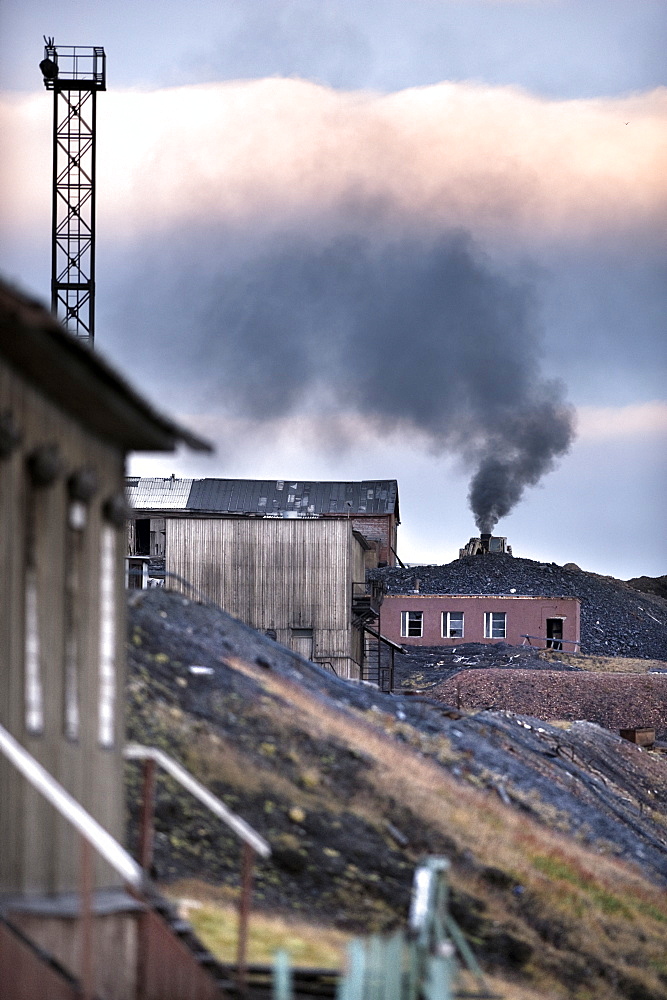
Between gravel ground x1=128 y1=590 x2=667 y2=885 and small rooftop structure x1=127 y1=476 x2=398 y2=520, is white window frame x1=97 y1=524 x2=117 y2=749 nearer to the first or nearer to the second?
gravel ground x1=128 y1=590 x2=667 y2=885

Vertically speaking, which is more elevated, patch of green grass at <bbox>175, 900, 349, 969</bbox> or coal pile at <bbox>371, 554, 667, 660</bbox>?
coal pile at <bbox>371, 554, 667, 660</bbox>

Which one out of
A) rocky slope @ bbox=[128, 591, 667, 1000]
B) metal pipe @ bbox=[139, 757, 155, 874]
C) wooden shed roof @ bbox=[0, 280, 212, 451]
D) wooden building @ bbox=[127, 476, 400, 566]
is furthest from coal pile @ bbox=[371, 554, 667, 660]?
wooden shed roof @ bbox=[0, 280, 212, 451]

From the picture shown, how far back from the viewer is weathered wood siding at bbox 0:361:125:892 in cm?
924

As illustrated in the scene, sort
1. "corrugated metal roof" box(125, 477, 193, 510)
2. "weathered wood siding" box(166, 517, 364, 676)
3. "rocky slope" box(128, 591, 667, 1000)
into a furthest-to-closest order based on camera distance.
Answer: "corrugated metal roof" box(125, 477, 193, 510) → "weathered wood siding" box(166, 517, 364, 676) → "rocky slope" box(128, 591, 667, 1000)

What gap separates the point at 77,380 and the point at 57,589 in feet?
5.41

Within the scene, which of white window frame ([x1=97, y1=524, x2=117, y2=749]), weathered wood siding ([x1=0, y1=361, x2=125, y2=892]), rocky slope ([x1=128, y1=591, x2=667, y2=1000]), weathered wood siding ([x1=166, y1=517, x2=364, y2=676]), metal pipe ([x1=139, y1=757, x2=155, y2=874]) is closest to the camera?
weathered wood siding ([x1=0, y1=361, x2=125, y2=892])

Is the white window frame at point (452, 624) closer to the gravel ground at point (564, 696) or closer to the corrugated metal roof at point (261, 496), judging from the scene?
the corrugated metal roof at point (261, 496)

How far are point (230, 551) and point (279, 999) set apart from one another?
3884cm

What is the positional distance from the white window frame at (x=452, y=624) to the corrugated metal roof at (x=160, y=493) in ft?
65.8

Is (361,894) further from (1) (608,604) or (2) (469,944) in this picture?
(1) (608,604)

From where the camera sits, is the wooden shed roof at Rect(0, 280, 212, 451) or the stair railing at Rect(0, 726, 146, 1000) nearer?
the stair railing at Rect(0, 726, 146, 1000)

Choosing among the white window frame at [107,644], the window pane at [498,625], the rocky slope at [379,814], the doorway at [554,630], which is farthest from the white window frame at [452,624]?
the white window frame at [107,644]

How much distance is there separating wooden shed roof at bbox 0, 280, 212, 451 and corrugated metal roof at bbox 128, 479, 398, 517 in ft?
238

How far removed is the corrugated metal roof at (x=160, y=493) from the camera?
3287 inches
